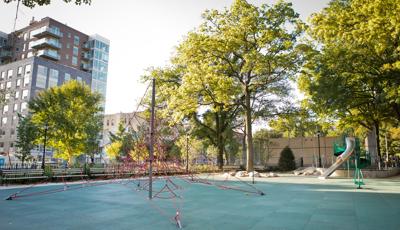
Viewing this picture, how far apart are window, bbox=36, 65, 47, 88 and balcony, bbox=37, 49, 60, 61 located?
5.28 m

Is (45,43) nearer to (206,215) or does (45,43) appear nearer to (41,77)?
(41,77)

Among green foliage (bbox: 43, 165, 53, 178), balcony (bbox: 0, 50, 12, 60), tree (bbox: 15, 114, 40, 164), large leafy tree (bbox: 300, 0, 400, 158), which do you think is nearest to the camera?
green foliage (bbox: 43, 165, 53, 178)

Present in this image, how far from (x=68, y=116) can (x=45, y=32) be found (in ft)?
139

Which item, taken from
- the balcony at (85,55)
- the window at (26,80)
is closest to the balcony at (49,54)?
the window at (26,80)

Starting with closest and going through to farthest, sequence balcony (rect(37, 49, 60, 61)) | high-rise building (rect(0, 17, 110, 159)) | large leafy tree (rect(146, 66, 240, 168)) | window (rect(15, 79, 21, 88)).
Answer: large leafy tree (rect(146, 66, 240, 168)) → high-rise building (rect(0, 17, 110, 159)) → window (rect(15, 79, 21, 88)) → balcony (rect(37, 49, 60, 61))

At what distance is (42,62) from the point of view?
63500 mm

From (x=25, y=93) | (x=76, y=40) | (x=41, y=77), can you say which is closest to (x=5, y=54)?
(x=76, y=40)

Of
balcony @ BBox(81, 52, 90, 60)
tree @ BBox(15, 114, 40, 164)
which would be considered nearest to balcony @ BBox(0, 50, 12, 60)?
balcony @ BBox(81, 52, 90, 60)

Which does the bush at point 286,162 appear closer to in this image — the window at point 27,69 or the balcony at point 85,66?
the window at point 27,69

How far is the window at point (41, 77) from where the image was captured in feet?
205

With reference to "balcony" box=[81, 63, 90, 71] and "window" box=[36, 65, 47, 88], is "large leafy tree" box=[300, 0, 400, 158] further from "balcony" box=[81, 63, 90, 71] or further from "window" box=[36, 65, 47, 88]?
"balcony" box=[81, 63, 90, 71]

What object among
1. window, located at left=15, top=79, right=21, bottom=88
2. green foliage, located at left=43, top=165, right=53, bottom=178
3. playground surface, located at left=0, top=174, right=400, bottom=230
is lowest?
playground surface, located at left=0, top=174, right=400, bottom=230

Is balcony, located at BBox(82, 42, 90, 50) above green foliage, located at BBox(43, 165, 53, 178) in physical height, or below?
above

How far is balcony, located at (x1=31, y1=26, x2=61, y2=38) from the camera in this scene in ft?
222
